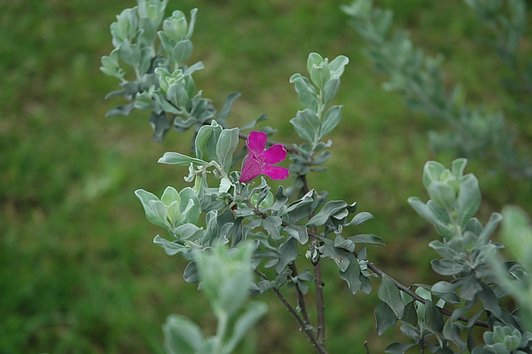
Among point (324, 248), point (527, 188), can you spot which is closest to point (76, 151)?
point (527, 188)

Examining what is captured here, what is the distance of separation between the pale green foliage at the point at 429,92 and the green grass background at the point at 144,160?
5.9 inches

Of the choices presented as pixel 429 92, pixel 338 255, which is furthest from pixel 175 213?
pixel 429 92

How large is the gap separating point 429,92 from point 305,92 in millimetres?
1596

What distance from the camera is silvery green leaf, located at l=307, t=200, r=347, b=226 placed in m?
1.08

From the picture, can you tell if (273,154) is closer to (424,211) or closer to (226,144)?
(226,144)

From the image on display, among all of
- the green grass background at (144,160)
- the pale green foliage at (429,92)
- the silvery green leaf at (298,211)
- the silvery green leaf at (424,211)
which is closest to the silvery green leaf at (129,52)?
the silvery green leaf at (298,211)

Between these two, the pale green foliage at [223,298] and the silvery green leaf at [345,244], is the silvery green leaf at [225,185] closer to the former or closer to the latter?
the silvery green leaf at [345,244]

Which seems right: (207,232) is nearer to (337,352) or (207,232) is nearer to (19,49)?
(337,352)

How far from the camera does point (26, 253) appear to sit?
295 cm

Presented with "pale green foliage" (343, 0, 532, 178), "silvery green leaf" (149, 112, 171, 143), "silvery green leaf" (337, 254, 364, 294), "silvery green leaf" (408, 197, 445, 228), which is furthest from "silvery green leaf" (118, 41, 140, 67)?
"pale green foliage" (343, 0, 532, 178)

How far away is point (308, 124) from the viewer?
1.21m

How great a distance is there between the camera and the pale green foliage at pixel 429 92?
2.61 metres

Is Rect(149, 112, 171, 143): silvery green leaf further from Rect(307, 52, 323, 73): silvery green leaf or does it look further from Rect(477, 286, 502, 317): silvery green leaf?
Rect(477, 286, 502, 317): silvery green leaf

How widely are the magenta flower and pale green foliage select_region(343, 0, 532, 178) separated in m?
1.56
